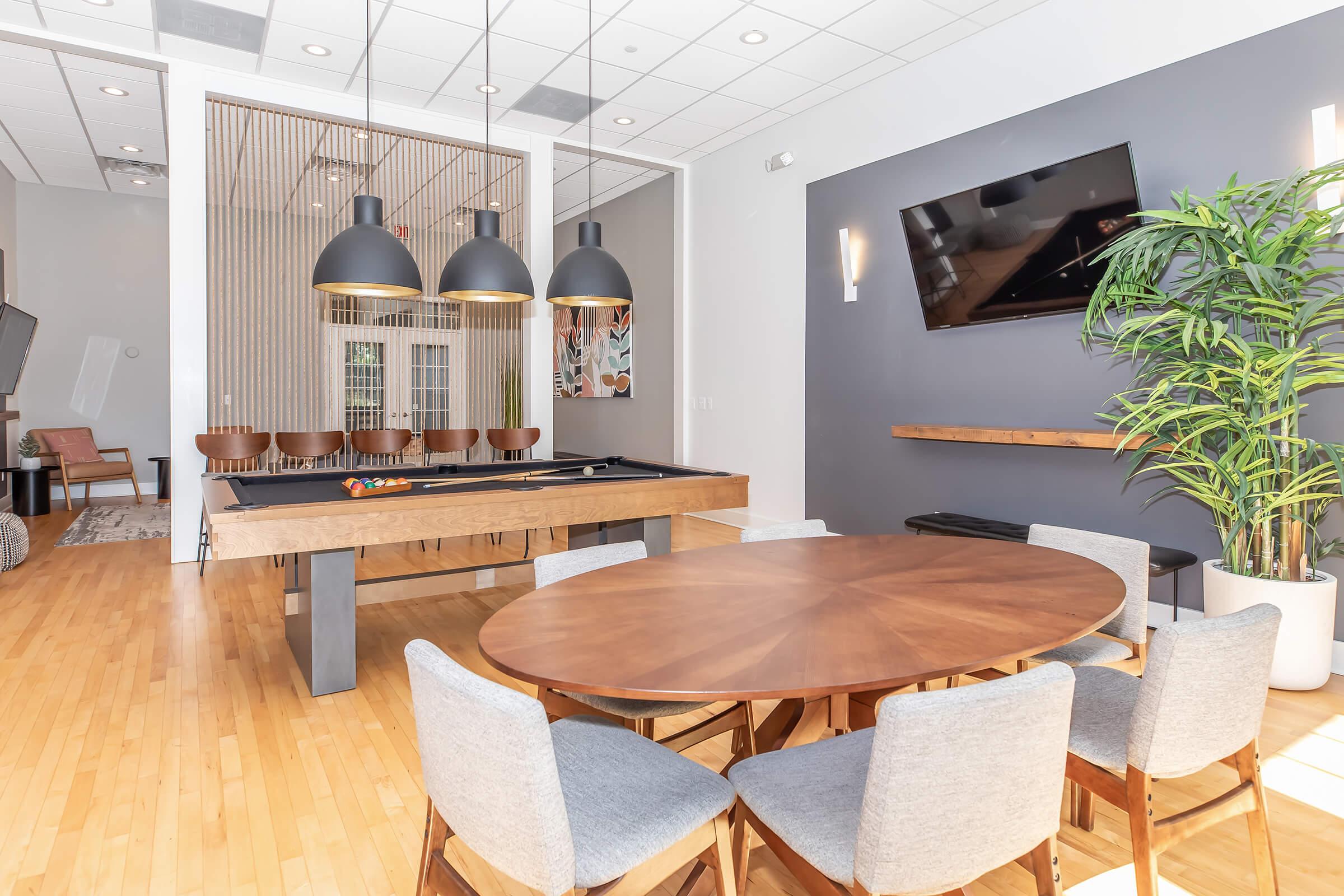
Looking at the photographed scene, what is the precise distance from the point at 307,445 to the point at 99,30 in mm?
2810

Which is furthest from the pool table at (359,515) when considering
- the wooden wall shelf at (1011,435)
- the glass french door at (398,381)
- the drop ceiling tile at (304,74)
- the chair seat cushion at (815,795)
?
the drop ceiling tile at (304,74)

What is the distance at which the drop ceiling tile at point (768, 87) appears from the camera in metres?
5.32

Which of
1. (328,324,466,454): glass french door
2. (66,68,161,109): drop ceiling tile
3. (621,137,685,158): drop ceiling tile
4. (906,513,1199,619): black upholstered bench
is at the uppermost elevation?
(621,137,685,158): drop ceiling tile

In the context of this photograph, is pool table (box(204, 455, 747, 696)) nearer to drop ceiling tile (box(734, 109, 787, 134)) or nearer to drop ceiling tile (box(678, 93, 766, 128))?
drop ceiling tile (box(678, 93, 766, 128))

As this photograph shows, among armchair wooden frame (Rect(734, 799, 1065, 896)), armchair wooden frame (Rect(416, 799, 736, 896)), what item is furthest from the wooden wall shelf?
armchair wooden frame (Rect(416, 799, 736, 896))

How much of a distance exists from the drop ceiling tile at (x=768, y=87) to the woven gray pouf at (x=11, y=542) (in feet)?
19.4

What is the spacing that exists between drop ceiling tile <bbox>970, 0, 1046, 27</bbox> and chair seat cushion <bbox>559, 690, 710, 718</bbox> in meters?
4.43

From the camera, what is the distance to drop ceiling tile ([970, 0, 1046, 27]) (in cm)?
430

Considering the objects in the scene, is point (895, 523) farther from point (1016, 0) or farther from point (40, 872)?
point (40, 872)

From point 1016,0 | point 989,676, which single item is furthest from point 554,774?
point 1016,0

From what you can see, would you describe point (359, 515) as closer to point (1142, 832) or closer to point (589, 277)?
point (589, 277)

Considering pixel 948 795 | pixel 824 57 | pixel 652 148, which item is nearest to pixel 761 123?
pixel 652 148

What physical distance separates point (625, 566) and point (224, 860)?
4.31 ft

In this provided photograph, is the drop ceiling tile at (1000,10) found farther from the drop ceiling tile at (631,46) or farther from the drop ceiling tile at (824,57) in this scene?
the drop ceiling tile at (631,46)
